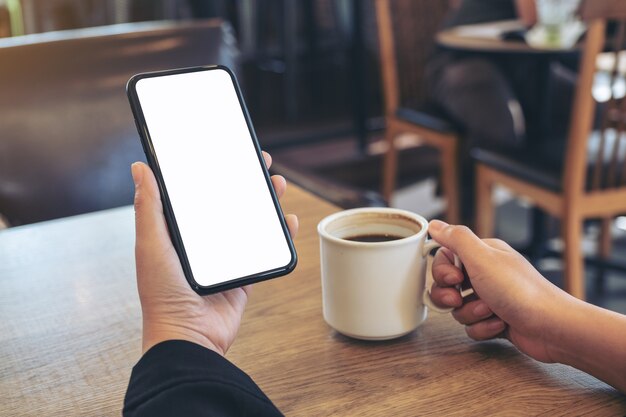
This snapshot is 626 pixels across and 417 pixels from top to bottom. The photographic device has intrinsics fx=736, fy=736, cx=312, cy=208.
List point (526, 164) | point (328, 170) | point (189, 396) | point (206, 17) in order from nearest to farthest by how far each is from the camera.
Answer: point (189, 396), point (526, 164), point (328, 170), point (206, 17)

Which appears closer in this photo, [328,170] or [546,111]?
[546,111]

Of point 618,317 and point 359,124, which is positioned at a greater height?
point 618,317

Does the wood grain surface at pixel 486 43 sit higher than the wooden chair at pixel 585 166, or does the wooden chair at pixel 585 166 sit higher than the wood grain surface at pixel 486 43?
the wood grain surface at pixel 486 43

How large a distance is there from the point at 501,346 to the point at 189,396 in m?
0.29

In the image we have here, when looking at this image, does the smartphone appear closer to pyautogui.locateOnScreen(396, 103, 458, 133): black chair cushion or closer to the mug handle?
the mug handle

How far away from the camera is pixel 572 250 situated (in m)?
1.95

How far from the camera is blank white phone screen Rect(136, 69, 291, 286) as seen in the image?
0.61 meters

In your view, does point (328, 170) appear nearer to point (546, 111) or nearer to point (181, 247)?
point (546, 111)

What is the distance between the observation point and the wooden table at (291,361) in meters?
0.58

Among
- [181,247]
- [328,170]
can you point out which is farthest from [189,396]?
[328,170]

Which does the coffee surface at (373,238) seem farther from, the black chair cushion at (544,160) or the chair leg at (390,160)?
the chair leg at (390,160)

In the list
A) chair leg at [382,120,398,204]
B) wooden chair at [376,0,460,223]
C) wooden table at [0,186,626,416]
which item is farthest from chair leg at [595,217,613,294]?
wooden table at [0,186,626,416]

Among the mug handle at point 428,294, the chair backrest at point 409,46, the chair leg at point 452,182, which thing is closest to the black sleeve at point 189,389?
the mug handle at point 428,294

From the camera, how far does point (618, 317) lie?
1.99 ft
